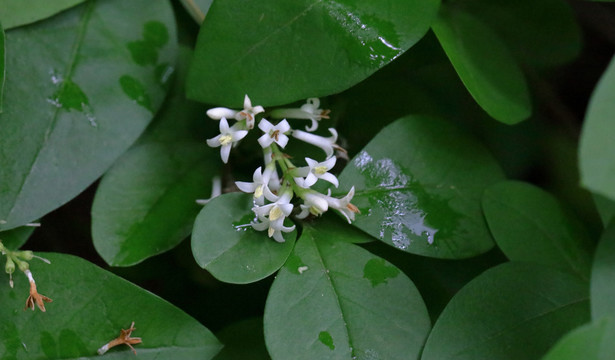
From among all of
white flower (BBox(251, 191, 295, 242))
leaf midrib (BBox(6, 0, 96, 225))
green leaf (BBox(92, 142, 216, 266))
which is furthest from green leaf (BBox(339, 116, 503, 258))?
leaf midrib (BBox(6, 0, 96, 225))

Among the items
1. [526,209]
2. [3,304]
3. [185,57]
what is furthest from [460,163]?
[3,304]

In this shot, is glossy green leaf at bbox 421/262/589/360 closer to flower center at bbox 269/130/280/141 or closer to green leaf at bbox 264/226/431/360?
green leaf at bbox 264/226/431/360

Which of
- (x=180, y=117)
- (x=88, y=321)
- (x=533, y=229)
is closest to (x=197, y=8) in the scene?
(x=180, y=117)

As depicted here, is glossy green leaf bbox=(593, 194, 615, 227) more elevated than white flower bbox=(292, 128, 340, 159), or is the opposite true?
white flower bbox=(292, 128, 340, 159)

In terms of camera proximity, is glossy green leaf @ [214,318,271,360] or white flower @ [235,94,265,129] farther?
glossy green leaf @ [214,318,271,360]

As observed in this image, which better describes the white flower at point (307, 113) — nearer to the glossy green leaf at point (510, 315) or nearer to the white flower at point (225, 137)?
the white flower at point (225, 137)
